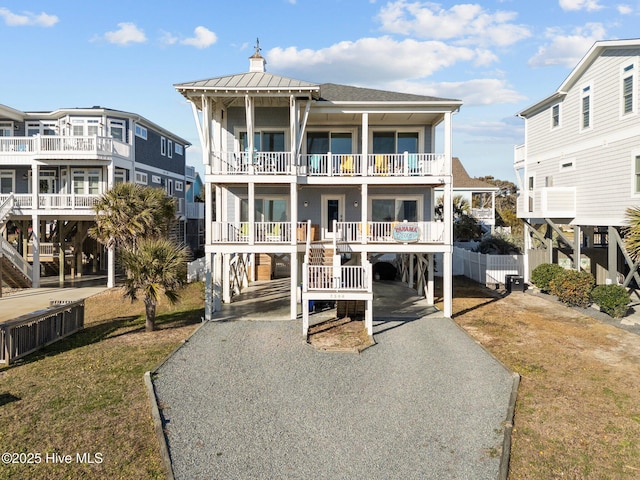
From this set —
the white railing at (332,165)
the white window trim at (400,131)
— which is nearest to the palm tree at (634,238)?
the white window trim at (400,131)

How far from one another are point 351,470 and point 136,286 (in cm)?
1020

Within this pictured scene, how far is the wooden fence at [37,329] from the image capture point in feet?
37.9

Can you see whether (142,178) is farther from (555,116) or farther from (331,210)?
(555,116)

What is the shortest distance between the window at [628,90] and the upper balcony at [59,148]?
25.7m

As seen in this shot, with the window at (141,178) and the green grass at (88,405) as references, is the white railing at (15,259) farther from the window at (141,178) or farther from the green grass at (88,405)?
the green grass at (88,405)

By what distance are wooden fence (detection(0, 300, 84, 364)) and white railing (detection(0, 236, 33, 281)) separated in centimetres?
1152

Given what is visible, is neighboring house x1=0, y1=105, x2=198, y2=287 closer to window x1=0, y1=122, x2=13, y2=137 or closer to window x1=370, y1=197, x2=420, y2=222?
window x1=0, y1=122, x2=13, y2=137

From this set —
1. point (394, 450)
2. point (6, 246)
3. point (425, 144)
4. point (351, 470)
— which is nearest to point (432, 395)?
point (394, 450)

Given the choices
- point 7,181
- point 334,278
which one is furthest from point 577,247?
point 7,181

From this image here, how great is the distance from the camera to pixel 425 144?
66.3 ft

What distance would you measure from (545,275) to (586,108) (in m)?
8.10

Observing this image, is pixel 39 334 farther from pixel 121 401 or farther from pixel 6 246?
pixel 6 246

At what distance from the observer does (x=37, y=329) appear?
42.7 ft

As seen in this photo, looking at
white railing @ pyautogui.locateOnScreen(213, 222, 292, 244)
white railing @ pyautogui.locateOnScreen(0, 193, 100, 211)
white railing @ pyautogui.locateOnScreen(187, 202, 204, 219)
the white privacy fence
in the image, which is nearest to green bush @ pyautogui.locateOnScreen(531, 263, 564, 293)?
the white privacy fence
